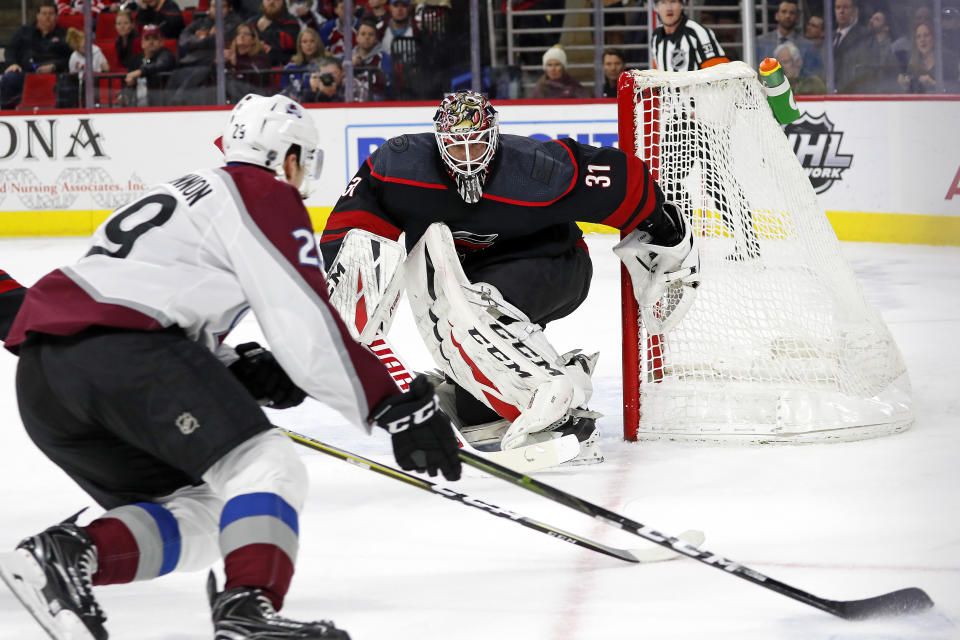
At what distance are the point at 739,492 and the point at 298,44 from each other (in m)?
5.86

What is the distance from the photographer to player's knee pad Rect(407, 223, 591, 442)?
3000 mm

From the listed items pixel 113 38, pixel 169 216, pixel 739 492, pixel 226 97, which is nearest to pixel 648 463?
pixel 739 492

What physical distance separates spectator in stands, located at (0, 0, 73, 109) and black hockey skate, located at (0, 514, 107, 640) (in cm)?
682

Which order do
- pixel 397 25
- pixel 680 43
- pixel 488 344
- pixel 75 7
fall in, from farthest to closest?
pixel 75 7, pixel 397 25, pixel 680 43, pixel 488 344

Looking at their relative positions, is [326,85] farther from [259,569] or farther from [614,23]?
[259,569]

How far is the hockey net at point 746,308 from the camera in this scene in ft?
10.7

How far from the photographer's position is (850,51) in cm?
707

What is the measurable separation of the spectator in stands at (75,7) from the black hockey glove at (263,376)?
659 centimetres

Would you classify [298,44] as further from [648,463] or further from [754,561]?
[754,561]

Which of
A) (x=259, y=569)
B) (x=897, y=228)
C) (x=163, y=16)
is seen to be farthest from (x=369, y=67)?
(x=259, y=569)

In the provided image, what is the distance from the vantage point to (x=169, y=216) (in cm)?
179

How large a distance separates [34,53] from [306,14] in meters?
1.77

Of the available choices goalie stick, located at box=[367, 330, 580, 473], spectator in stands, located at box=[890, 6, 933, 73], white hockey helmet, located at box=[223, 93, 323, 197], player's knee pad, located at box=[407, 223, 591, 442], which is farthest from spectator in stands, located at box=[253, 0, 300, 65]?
white hockey helmet, located at box=[223, 93, 323, 197]

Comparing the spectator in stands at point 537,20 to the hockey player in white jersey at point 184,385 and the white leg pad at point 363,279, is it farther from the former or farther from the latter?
the hockey player in white jersey at point 184,385
